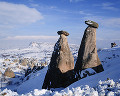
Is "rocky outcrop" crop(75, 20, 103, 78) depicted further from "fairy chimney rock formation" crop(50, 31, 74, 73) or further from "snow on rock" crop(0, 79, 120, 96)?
"snow on rock" crop(0, 79, 120, 96)

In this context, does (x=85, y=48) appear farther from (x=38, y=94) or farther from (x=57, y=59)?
(x=38, y=94)

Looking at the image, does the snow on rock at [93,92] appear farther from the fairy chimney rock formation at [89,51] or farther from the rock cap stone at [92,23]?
the rock cap stone at [92,23]

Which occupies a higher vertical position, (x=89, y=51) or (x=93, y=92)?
(x=89, y=51)

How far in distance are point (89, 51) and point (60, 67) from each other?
3.58 metres

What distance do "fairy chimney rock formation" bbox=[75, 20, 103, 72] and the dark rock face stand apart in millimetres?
1330

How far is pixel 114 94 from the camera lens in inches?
149

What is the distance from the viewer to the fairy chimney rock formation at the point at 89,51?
10.9 m

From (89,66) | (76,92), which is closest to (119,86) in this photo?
(76,92)

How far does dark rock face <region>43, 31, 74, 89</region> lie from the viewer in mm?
10875

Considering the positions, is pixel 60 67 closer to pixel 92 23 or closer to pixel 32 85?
pixel 92 23

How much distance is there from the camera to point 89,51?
11.0 metres

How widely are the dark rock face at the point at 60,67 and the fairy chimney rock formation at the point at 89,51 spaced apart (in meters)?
1.33

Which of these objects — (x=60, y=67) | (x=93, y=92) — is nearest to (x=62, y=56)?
(x=60, y=67)

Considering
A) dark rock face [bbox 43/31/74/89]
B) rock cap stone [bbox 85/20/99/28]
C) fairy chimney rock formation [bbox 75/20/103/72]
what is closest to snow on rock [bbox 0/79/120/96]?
fairy chimney rock formation [bbox 75/20/103/72]
